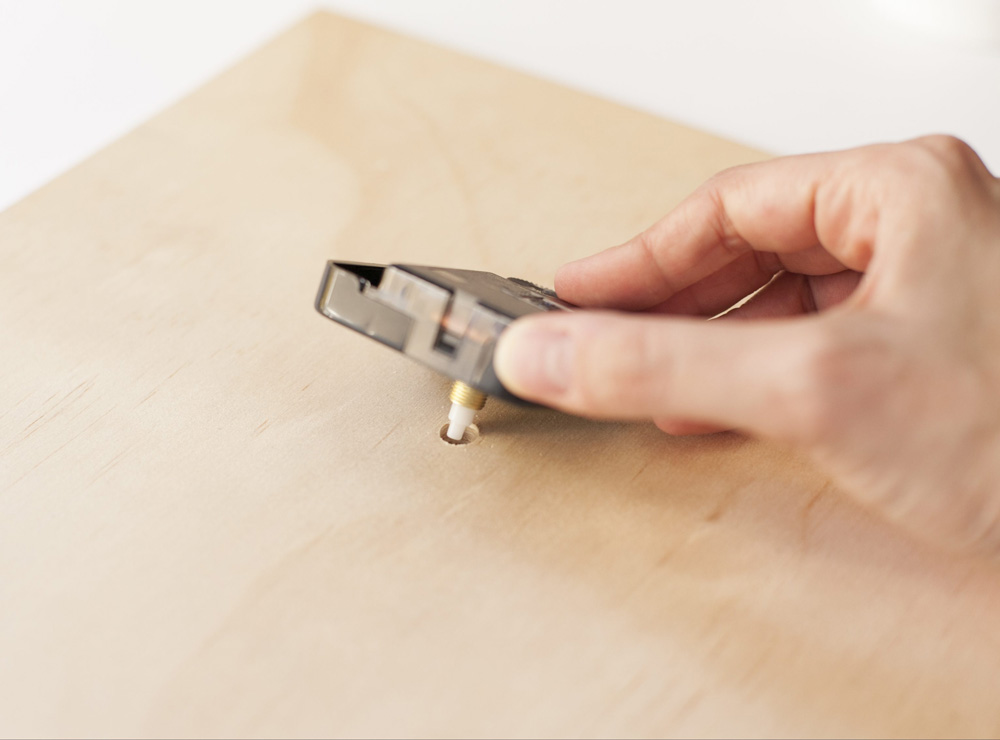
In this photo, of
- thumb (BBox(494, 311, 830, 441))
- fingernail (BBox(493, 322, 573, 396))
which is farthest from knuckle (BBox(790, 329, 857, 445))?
fingernail (BBox(493, 322, 573, 396))

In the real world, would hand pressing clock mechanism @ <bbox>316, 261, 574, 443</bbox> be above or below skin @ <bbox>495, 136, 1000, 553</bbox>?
below

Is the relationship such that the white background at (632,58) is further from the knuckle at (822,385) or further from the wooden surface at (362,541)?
the knuckle at (822,385)

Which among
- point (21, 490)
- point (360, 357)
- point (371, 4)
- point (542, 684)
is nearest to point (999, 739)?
point (542, 684)

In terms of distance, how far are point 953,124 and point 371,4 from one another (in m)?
0.73

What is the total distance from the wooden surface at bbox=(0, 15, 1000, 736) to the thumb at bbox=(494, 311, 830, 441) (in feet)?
0.42

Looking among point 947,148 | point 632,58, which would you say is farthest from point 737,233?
point 632,58

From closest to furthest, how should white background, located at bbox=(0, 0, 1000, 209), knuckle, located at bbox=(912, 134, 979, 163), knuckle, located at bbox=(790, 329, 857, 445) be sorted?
knuckle, located at bbox=(790, 329, 857, 445) → knuckle, located at bbox=(912, 134, 979, 163) → white background, located at bbox=(0, 0, 1000, 209)

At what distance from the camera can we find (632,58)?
1259mm

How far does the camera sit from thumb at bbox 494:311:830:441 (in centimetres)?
53

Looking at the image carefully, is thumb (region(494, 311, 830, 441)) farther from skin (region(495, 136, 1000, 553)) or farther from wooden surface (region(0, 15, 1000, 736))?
wooden surface (region(0, 15, 1000, 736))

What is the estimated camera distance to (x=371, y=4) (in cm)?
135

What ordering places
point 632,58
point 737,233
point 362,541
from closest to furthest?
1. point 362,541
2. point 737,233
3. point 632,58

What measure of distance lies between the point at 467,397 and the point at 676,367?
18cm

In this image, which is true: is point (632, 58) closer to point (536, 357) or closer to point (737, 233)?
point (737, 233)
